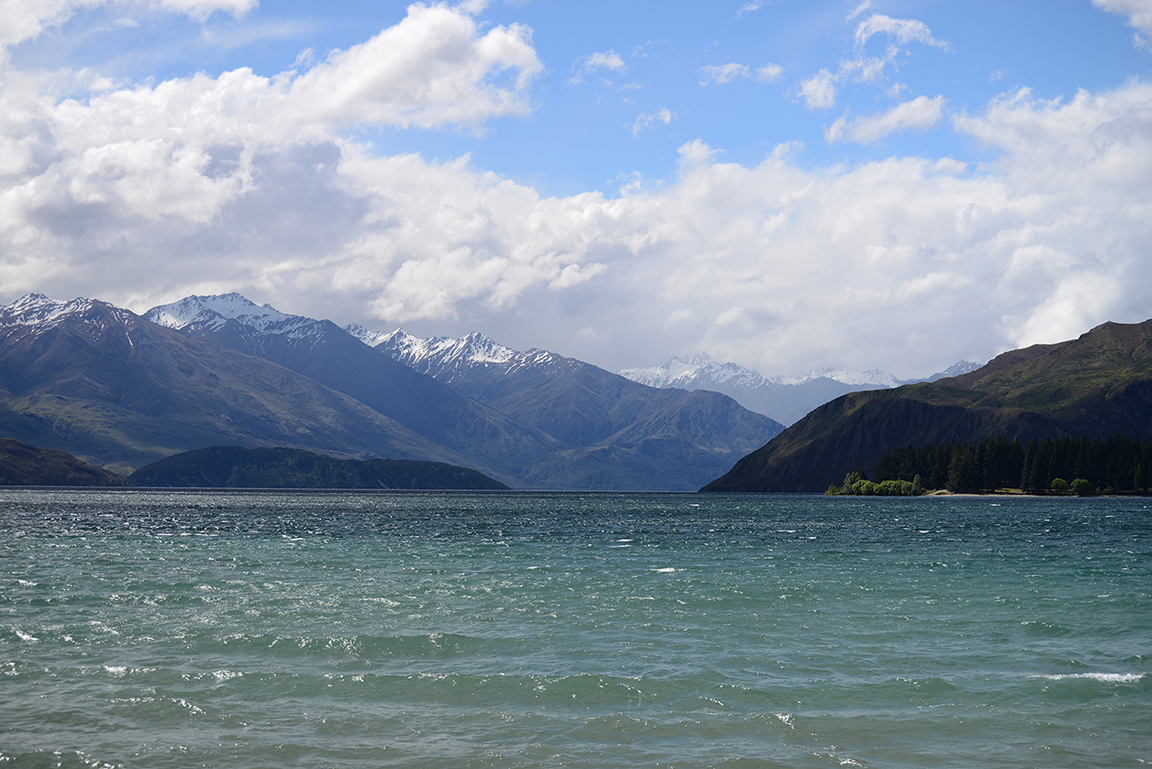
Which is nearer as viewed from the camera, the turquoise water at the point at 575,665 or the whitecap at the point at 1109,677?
the turquoise water at the point at 575,665

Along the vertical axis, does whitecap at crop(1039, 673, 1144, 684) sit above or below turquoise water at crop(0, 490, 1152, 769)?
above

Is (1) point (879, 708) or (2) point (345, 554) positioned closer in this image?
(1) point (879, 708)

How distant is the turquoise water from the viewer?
2173 cm

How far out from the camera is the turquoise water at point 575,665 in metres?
21.7

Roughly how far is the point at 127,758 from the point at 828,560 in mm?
58272

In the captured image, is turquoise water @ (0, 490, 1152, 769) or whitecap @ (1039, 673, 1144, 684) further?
whitecap @ (1039, 673, 1144, 684)

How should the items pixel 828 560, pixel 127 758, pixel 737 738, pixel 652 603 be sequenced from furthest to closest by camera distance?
pixel 828 560, pixel 652 603, pixel 737 738, pixel 127 758

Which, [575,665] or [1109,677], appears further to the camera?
[575,665]

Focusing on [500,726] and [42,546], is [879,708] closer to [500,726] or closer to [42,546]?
[500,726]

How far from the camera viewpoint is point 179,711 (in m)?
24.6

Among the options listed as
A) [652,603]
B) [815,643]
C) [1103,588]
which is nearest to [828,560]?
[1103,588]

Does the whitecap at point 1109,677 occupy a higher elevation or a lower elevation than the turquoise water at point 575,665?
higher

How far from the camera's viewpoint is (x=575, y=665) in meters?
30.3

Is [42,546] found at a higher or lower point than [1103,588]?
lower
